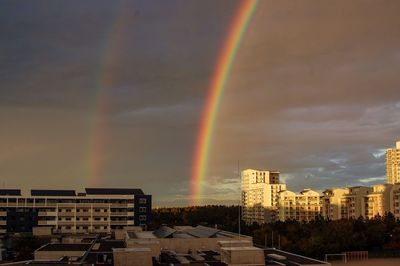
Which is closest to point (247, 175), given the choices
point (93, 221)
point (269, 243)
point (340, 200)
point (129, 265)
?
point (340, 200)

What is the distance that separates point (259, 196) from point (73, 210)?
34.7 m

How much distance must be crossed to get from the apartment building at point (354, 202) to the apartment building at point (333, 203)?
0.60 metres

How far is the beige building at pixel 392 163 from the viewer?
96719 millimetres

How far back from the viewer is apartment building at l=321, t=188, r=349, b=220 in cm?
6869

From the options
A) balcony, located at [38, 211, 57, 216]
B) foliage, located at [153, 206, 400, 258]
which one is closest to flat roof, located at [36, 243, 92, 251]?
foliage, located at [153, 206, 400, 258]

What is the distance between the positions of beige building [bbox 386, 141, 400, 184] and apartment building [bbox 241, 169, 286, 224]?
22.1 m

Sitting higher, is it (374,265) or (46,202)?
(46,202)

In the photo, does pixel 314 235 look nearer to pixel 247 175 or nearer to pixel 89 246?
pixel 89 246

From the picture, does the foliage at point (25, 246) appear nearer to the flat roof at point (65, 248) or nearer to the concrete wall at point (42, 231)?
the flat roof at point (65, 248)

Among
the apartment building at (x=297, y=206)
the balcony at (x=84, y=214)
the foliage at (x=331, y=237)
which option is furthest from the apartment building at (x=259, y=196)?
the foliage at (x=331, y=237)

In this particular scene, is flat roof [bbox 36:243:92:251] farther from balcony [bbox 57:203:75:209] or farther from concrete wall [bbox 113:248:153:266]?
balcony [bbox 57:203:75:209]

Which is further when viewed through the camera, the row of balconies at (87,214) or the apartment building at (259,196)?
the apartment building at (259,196)

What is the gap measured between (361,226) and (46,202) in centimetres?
3077

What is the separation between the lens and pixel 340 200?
6844 centimetres
